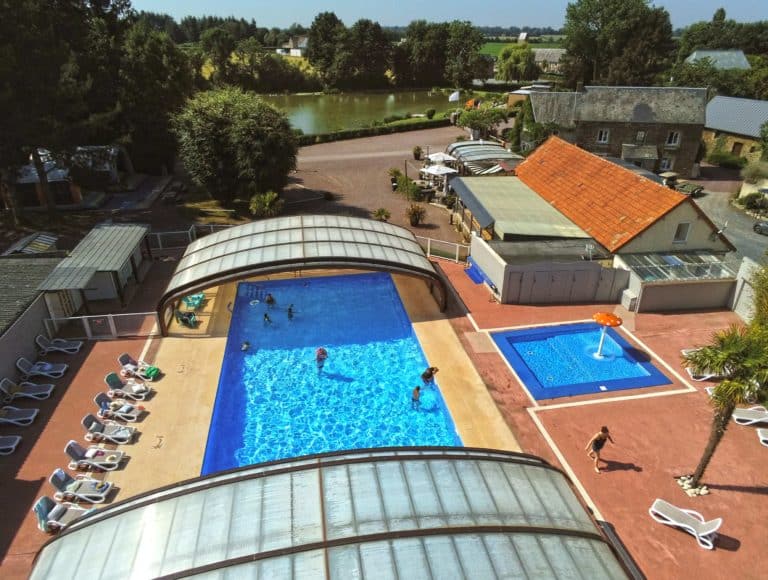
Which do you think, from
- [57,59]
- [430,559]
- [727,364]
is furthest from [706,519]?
[57,59]

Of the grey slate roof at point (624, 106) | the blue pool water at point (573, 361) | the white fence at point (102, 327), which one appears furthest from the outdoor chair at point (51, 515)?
the grey slate roof at point (624, 106)

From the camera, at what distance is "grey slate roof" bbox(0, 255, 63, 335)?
64.3 feet

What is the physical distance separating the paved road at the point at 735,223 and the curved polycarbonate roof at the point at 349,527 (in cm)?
2738

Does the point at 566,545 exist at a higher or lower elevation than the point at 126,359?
higher

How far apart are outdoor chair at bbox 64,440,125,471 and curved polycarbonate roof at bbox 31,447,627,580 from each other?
4956mm

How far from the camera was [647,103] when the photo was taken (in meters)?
45.9

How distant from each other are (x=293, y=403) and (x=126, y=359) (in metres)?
7.11

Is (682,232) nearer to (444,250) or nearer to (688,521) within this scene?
(444,250)

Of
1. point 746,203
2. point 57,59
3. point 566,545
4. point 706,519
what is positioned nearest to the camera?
point 566,545

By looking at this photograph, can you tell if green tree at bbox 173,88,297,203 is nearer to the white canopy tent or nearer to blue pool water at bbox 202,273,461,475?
blue pool water at bbox 202,273,461,475

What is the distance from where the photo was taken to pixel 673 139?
151ft

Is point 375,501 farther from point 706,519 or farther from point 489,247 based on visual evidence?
point 489,247

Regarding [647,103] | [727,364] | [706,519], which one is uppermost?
[647,103]

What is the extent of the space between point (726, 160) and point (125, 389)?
187 feet
